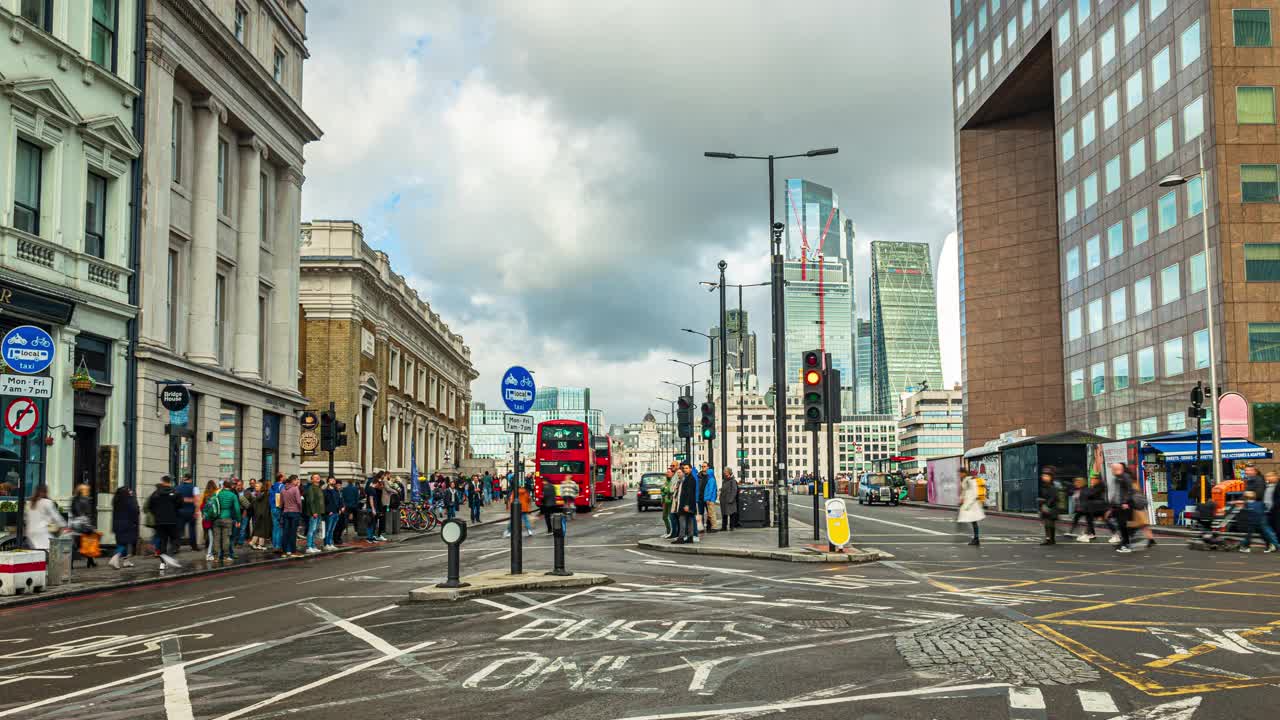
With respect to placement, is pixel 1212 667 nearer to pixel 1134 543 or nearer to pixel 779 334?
pixel 779 334

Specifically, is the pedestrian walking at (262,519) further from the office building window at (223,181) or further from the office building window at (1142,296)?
the office building window at (1142,296)

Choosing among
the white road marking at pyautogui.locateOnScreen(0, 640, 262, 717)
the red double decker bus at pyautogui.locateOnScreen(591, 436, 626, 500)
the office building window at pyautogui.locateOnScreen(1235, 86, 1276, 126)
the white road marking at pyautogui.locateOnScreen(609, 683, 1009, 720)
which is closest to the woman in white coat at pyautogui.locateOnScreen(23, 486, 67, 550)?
the white road marking at pyautogui.locateOnScreen(0, 640, 262, 717)

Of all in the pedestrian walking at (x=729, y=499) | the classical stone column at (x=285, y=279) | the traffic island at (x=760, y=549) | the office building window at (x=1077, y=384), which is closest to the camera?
the traffic island at (x=760, y=549)

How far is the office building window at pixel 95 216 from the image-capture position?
2520 centimetres

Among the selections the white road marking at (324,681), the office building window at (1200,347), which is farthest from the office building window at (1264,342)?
the white road marking at (324,681)

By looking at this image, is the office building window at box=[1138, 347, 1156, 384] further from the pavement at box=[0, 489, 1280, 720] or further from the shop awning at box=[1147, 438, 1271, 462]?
the pavement at box=[0, 489, 1280, 720]

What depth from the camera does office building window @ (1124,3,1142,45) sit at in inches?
2008

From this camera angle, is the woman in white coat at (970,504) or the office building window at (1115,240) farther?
the office building window at (1115,240)

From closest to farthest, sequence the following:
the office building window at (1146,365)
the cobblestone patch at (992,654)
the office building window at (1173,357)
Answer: the cobblestone patch at (992,654)
the office building window at (1173,357)
the office building window at (1146,365)

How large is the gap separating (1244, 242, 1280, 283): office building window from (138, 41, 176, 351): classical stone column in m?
39.4

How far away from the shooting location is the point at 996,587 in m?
15.0

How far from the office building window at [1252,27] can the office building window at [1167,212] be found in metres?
6.69

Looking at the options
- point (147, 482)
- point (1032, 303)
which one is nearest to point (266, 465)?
point (147, 482)

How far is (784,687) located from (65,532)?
14.6m
